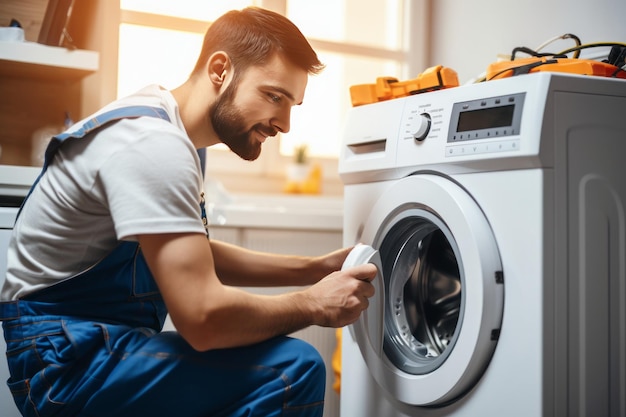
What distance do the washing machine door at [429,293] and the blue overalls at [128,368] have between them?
0.28 meters

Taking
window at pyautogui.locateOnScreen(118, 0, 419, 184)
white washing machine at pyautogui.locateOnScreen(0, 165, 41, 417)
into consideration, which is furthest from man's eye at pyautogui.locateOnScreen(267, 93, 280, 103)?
window at pyautogui.locateOnScreen(118, 0, 419, 184)

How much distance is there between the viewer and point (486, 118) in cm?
136

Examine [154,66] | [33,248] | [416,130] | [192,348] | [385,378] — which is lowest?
[385,378]

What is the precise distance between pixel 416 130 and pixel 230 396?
681 millimetres

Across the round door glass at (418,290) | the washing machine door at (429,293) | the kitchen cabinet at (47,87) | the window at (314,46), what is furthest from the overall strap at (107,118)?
the window at (314,46)

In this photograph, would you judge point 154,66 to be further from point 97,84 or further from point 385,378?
point 385,378

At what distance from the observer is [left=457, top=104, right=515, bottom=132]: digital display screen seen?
1318 mm

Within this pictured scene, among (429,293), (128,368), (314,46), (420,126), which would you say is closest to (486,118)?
(420,126)

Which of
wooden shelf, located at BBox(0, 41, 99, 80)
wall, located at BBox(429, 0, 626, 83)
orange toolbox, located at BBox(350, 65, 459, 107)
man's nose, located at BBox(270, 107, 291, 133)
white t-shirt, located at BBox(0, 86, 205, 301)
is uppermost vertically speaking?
wall, located at BBox(429, 0, 626, 83)

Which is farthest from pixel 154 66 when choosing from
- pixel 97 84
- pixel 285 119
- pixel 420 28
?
pixel 285 119

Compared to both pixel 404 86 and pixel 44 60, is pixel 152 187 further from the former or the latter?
pixel 44 60

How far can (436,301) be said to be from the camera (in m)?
1.65

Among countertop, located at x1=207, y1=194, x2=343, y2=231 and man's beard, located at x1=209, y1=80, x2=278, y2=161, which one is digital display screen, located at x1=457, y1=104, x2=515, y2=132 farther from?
countertop, located at x1=207, y1=194, x2=343, y2=231

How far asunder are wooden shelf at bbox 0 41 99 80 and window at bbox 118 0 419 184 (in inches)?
25.6
